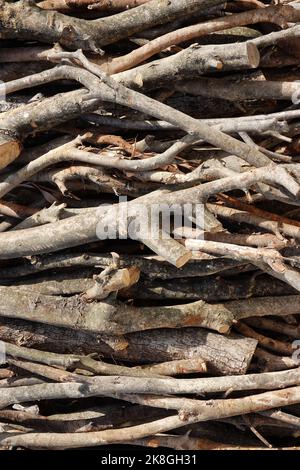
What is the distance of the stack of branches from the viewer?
2957 millimetres

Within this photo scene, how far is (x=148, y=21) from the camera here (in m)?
3.17

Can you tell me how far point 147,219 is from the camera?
9.54 ft

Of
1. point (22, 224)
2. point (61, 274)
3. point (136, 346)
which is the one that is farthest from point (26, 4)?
point (136, 346)

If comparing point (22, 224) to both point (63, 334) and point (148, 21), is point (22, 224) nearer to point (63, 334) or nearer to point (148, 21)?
point (63, 334)

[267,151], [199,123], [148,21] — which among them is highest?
[148,21]

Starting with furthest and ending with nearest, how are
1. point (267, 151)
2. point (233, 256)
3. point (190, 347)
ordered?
point (190, 347) < point (267, 151) < point (233, 256)

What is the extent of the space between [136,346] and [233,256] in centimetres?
85

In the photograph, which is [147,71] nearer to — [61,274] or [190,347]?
[61,274]

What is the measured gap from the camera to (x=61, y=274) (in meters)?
3.40

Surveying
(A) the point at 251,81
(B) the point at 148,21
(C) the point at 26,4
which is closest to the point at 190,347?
(A) the point at 251,81

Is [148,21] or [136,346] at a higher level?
[148,21]

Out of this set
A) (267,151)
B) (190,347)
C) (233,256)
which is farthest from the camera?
(190,347)

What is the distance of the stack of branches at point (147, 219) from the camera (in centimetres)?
296

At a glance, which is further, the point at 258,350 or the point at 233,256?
the point at 258,350
